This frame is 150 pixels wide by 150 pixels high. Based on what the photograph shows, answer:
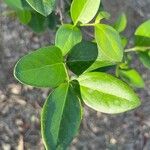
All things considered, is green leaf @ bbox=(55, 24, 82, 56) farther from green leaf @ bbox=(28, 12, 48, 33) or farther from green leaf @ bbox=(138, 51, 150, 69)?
green leaf @ bbox=(28, 12, 48, 33)

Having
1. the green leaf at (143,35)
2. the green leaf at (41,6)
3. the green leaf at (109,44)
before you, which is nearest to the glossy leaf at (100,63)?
the green leaf at (109,44)

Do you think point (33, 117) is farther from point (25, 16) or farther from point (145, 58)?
point (145, 58)

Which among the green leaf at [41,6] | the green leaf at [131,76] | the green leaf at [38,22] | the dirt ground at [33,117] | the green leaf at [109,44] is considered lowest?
the dirt ground at [33,117]

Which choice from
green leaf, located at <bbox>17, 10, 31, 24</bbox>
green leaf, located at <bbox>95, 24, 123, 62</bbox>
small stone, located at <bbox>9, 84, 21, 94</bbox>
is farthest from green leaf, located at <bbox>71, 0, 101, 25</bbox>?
small stone, located at <bbox>9, 84, 21, 94</bbox>

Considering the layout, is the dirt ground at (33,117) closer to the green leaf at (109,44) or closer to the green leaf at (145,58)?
the green leaf at (145,58)

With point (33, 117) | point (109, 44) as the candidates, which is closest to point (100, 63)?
point (109, 44)

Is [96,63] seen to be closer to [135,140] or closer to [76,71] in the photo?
[76,71]

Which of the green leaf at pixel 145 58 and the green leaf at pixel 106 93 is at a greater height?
the green leaf at pixel 106 93
